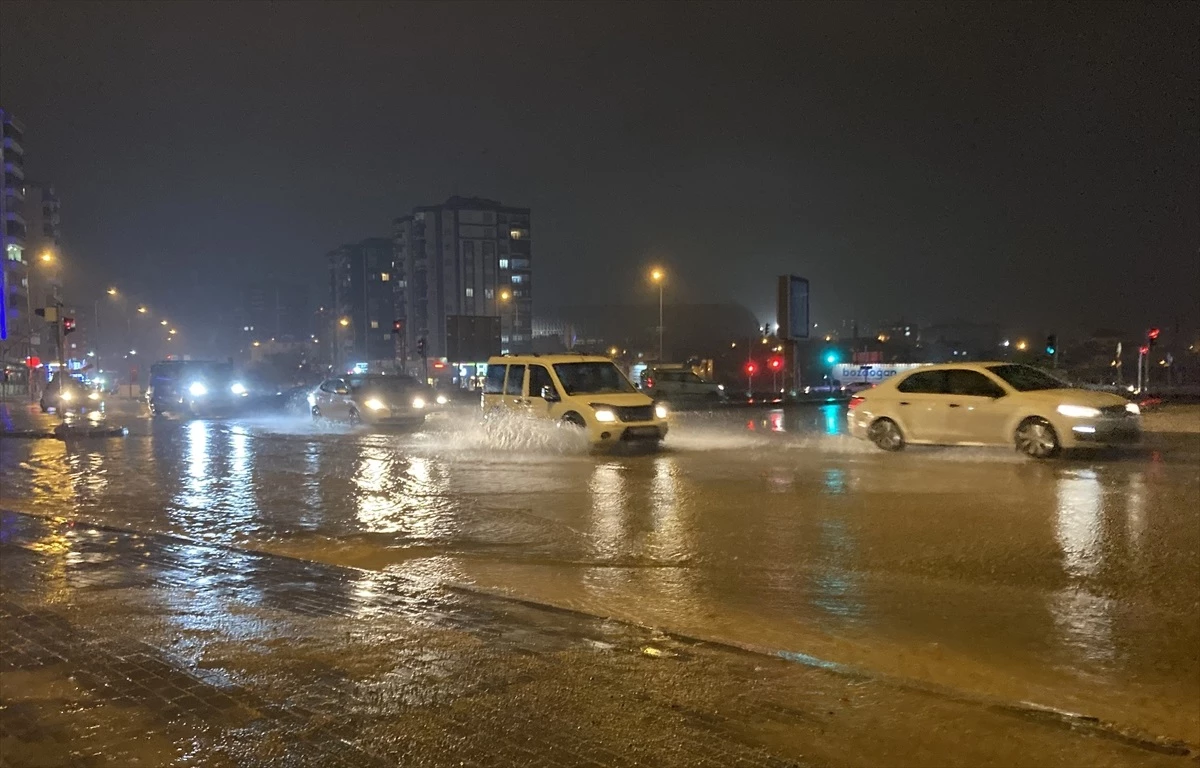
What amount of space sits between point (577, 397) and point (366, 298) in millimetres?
135126

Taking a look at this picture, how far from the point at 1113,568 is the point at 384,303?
146861mm

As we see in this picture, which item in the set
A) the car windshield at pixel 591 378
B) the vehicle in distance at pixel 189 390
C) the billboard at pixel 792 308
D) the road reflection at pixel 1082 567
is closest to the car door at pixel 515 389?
the car windshield at pixel 591 378

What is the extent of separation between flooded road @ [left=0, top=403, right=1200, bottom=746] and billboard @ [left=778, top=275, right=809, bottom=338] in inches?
965

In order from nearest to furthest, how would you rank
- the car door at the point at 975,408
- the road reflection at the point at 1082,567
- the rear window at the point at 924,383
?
the road reflection at the point at 1082,567, the car door at the point at 975,408, the rear window at the point at 924,383

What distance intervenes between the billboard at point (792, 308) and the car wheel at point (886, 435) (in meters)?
25.8

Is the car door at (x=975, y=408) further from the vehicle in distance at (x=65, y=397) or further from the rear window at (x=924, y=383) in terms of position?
the vehicle in distance at (x=65, y=397)

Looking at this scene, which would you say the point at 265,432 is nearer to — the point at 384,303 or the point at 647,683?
the point at 647,683

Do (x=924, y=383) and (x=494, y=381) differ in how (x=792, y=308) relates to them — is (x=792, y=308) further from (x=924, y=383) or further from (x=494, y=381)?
(x=924, y=383)

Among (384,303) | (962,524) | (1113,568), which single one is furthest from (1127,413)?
(384,303)

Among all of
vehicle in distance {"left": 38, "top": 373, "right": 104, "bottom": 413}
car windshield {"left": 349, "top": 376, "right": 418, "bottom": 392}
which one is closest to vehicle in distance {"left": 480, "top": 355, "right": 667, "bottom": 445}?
car windshield {"left": 349, "top": 376, "right": 418, "bottom": 392}

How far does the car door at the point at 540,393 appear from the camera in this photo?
56.7 ft

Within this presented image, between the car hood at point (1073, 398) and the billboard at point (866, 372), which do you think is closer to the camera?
the car hood at point (1073, 398)

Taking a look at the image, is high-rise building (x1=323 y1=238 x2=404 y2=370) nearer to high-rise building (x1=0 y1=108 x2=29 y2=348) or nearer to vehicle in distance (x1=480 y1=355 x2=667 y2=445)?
high-rise building (x1=0 y1=108 x2=29 y2=348)

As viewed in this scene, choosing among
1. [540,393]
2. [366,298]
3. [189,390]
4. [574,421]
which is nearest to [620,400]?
[574,421]
